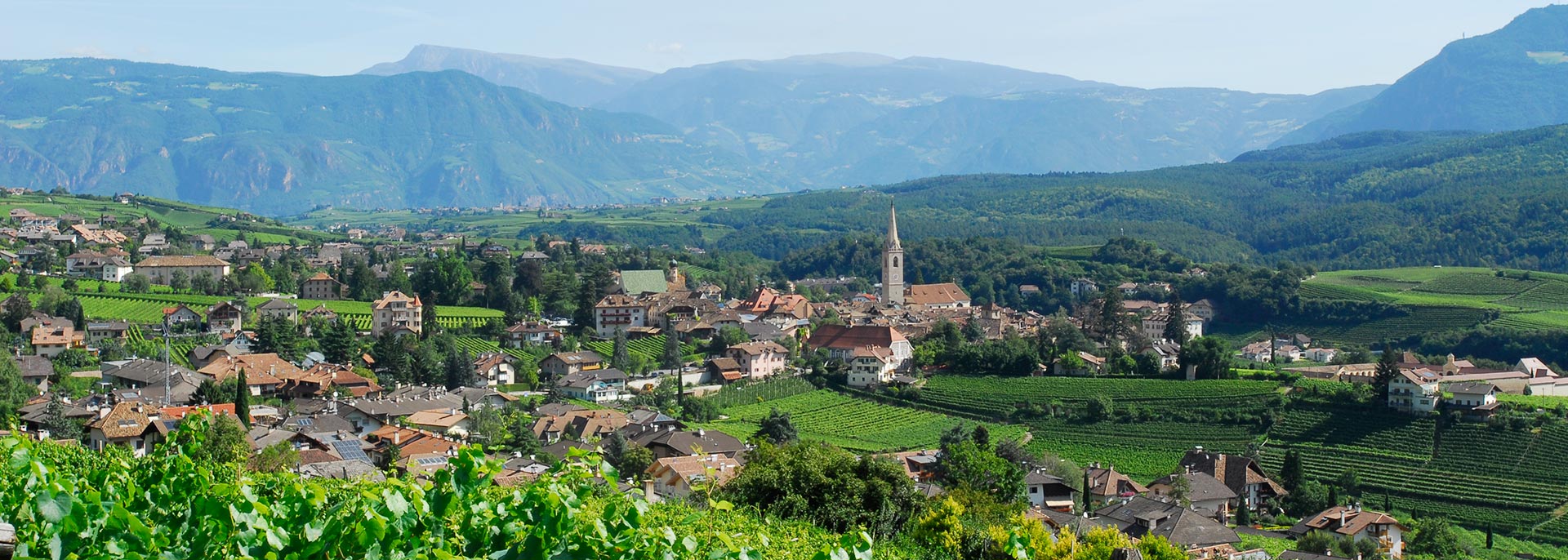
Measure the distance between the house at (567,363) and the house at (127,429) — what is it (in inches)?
716

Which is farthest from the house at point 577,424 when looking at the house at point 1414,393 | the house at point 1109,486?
the house at point 1414,393

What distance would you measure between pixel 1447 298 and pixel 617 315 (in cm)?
3902

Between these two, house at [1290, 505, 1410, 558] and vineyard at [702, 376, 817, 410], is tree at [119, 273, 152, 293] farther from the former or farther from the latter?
house at [1290, 505, 1410, 558]

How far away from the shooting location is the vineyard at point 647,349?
157 ft

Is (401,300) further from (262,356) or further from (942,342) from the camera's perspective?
(942,342)

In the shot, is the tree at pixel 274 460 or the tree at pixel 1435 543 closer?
the tree at pixel 274 460

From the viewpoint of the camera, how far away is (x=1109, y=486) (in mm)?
30312

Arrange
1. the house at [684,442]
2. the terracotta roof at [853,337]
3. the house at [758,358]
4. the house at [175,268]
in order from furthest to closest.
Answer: the house at [175,268], the terracotta roof at [853,337], the house at [758,358], the house at [684,442]

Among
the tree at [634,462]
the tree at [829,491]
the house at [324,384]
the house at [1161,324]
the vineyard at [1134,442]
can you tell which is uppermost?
the tree at [829,491]

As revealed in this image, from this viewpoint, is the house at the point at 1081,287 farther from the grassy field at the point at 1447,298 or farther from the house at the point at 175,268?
the house at the point at 175,268

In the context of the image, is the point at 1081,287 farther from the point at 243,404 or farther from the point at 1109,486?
the point at 243,404

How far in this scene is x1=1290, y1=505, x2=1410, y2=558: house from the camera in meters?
26.5

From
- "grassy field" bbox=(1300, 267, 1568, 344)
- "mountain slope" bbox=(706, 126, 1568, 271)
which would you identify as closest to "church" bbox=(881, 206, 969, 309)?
"grassy field" bbox=(1300, 267, 1568, 344)

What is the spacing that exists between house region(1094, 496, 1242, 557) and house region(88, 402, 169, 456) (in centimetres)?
1774
